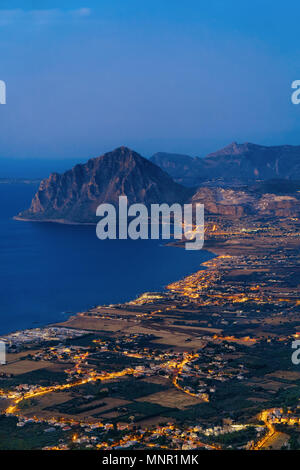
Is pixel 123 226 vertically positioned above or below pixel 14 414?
above

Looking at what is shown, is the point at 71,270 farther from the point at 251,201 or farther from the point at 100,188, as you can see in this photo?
the point at 100,188

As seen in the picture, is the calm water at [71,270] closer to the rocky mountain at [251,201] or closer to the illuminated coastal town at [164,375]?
the illuminated coastal town at [164,375]

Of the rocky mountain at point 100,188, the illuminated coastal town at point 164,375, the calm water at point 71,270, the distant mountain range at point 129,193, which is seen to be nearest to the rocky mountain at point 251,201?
the distant mountain range at point 129,193

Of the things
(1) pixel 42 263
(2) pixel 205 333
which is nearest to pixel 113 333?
(2) pixel 205 333

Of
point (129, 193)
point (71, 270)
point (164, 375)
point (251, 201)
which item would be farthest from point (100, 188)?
point (164, 375)

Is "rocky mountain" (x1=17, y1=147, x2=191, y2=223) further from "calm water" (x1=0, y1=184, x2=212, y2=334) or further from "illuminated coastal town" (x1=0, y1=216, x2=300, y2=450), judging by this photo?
"illuminated coastal town" (x1=0, y1=216, x2=300, y2=450)

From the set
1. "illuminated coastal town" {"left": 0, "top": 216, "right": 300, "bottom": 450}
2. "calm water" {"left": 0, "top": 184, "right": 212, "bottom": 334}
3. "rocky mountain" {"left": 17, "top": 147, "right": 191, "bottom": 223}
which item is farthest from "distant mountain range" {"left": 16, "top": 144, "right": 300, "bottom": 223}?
"illuminated coastal town" {"left": 0, "top": 216, "right": 300, "bottom": 450}

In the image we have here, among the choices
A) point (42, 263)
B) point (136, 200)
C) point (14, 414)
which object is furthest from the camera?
point (136, 200)

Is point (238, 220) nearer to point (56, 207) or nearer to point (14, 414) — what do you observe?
point (56, 207)
